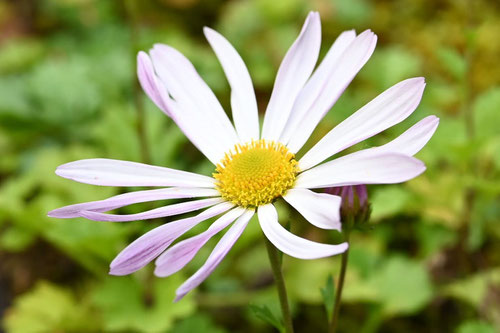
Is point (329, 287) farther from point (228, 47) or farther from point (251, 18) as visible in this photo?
point (251, 18)

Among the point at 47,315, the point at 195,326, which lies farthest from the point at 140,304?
the point at 47,315

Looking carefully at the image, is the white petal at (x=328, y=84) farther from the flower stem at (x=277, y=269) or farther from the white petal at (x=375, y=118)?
the flower stem at (x=277, y=269)

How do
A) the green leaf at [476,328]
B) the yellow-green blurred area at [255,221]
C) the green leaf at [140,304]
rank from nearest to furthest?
the green leaf at [476,328], the green leaf at [140,304], the yellow-green blurred area at [255,221]

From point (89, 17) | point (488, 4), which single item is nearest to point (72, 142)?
point (89, 17)

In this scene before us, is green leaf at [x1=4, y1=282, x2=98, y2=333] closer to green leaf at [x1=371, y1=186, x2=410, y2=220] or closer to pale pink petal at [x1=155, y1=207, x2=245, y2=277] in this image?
green leaf at [x1=371, y1=186, x2=410, y2=220]

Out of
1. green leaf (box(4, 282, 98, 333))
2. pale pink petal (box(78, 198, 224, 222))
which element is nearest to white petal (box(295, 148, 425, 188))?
pale pink petal (box(78, 198, 224, 222))

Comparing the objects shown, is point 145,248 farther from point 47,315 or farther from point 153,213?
point 47,315

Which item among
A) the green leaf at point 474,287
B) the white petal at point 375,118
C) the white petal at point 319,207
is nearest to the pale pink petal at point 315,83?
the white petal at point 375,118
